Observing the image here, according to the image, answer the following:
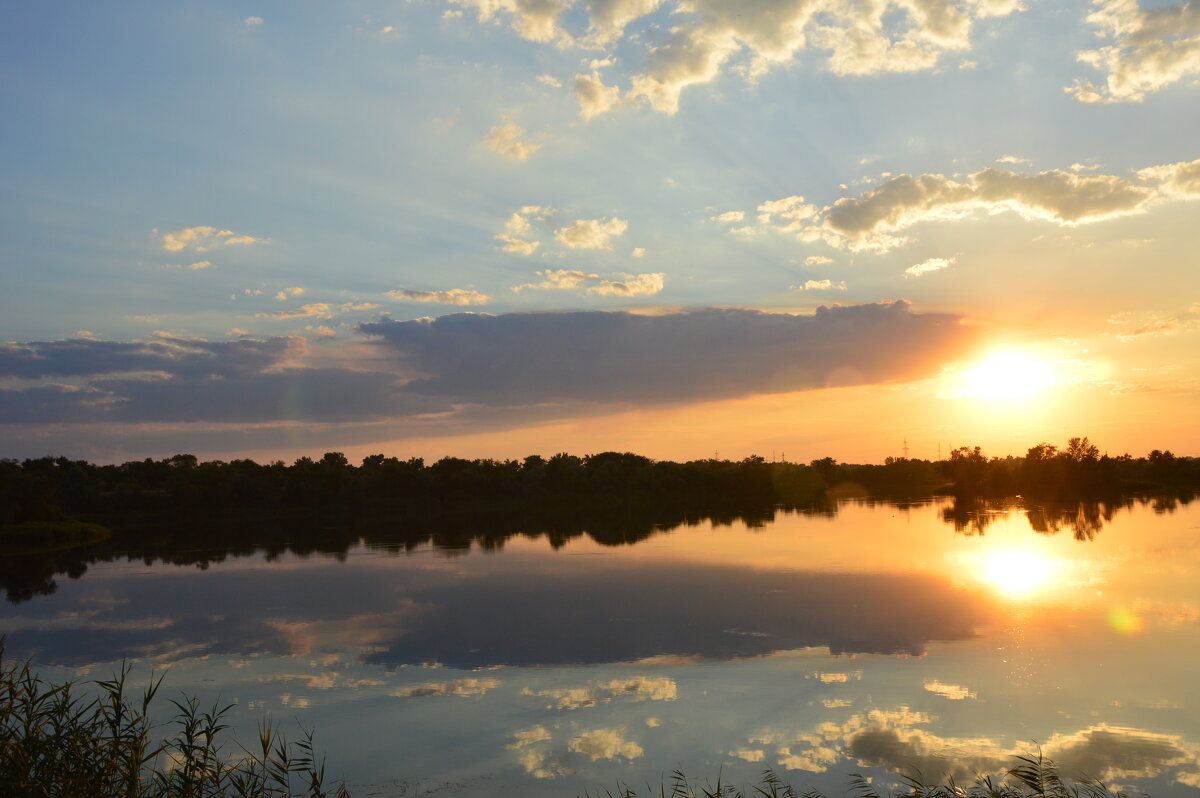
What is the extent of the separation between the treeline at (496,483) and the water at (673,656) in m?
41.5

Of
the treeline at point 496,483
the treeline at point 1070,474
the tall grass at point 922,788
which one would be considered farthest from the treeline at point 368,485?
the tall grass at point 922,788

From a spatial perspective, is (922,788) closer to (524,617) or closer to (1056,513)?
(524,617)

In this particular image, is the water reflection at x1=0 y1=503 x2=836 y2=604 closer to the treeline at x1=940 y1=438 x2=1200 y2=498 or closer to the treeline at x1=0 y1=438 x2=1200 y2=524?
the treeline at x1=0 y1=438 x2=1200 y2=524

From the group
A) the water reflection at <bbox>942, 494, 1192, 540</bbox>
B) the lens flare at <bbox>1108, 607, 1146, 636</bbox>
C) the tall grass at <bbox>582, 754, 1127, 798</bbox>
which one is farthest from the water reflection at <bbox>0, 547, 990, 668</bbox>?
the water reflection at <bbox>942, 494, 1192, 540</bbox>

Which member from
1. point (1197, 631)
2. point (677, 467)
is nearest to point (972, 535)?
point (1197, 631)

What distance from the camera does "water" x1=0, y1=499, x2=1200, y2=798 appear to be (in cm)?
1296

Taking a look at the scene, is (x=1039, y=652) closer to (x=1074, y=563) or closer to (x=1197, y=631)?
(x=1197, y=631)

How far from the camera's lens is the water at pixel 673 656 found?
12961mm

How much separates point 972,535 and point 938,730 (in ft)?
124

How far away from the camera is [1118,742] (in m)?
13.0

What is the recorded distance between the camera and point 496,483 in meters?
95.3

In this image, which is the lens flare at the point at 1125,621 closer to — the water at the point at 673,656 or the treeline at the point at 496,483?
the water at the point at 673,656

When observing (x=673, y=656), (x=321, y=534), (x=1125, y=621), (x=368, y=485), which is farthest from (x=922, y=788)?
(x=368, y=485)

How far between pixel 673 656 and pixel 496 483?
253 feet
